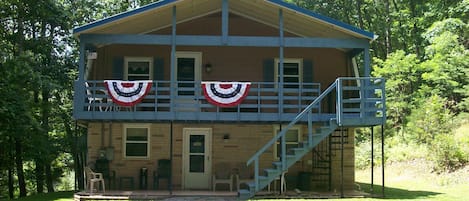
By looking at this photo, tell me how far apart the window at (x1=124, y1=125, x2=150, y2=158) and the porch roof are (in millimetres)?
3058

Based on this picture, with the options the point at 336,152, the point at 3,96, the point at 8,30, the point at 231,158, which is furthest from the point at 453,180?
the point at 8,30

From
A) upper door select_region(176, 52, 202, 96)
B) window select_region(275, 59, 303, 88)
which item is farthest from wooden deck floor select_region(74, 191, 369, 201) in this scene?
window select_region(275, 59, 303, 88)

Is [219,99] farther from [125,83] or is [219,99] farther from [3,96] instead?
[3,96]

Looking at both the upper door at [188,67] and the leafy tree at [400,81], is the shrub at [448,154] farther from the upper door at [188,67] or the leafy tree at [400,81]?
the upper door at [188,67]

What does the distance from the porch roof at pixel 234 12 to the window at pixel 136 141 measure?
3058 mm

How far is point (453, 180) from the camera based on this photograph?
639 inches

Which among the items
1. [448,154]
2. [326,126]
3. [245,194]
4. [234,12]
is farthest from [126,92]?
[448,154]

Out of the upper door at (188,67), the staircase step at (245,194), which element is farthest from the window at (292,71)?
the staircase step at (245,194)

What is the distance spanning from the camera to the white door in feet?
52.8

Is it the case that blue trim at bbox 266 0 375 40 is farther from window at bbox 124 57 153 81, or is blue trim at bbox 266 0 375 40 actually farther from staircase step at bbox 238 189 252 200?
staircase step at bbox 238 189 252 200

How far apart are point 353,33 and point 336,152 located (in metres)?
4.01

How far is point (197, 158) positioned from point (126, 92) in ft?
12.5

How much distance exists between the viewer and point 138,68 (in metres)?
16.4

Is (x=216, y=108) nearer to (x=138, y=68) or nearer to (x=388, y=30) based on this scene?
(x=138, y=68)
